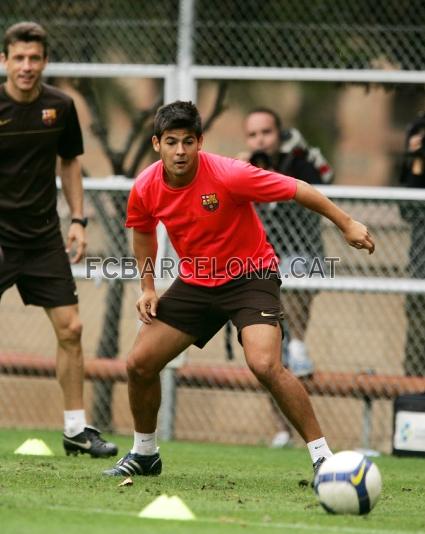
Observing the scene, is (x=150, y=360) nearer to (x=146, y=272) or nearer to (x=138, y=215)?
(x=146, y=272)

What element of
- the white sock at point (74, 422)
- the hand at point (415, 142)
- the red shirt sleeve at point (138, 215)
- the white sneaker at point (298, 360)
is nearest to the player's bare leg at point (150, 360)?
the red shirt sleeve at point (138, 215)

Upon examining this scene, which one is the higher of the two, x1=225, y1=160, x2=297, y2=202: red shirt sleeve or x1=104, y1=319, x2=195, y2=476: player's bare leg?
x1=225, y1=160, x2=297, y2=202: red shirt sleeve

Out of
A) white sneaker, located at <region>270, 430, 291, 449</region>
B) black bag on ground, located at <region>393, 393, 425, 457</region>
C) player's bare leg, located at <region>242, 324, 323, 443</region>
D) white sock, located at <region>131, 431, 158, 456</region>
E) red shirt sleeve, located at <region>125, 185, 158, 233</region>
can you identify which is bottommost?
white sneaker, located at <region>270, 430, 291, 449</region>

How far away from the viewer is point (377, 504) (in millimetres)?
6258

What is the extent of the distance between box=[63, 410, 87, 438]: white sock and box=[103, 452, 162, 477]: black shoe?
3.05 ft

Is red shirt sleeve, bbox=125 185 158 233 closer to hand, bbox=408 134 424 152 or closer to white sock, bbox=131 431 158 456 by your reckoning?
white sock, bbox=131 431 158 456

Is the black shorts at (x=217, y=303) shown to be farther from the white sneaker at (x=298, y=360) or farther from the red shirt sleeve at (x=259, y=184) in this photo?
the white sneaker at (x=298, y=360)

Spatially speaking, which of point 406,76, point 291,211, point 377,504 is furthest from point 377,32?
point 377,504

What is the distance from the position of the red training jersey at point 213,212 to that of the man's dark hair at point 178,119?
218 millimetres

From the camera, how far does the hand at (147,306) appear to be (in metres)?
6.88

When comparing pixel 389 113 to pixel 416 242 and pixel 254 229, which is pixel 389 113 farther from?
pixel 254 229

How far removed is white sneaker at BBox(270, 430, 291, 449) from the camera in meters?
10.1

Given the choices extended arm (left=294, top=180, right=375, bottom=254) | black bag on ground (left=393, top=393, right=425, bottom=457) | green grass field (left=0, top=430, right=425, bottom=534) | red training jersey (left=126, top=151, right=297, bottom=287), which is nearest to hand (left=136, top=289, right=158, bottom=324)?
red training jersey (left=126, top=151, right=297, bottom=287)

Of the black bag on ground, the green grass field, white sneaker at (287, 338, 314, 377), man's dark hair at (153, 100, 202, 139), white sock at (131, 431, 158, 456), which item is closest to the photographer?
the green grass field
